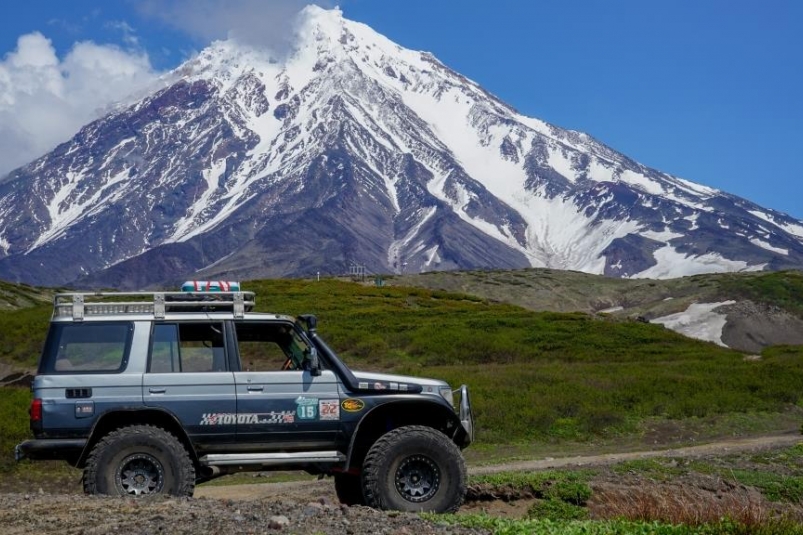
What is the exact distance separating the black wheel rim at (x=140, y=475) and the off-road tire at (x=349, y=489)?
2785mm

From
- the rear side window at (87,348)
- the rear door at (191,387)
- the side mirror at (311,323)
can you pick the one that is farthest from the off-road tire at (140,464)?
the side mirror at (311,323)

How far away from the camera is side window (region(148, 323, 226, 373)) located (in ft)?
37.8

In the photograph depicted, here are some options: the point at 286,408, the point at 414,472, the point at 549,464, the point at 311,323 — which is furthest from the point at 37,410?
the point at 549,464

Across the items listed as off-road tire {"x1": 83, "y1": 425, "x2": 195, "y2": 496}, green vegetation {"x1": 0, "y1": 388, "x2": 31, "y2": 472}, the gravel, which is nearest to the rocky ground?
the gravel

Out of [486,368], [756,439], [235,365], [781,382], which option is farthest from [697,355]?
[235,365]

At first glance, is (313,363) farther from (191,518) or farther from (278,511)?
(191,518)

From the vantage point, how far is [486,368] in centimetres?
3847

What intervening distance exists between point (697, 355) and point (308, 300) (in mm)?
27304

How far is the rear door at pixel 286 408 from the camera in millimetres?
11484

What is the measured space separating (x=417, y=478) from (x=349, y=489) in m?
1.82

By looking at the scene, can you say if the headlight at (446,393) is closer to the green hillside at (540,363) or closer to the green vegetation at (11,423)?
the green vegetation at (11,423)

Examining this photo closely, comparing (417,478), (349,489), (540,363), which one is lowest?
(349,489)

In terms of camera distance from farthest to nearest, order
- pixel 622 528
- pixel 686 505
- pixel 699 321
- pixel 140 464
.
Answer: pixel 699 321, pixel 686 505, pixel 140 464, pixel 622 528

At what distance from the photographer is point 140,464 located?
36.6 ft
